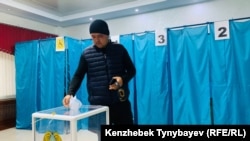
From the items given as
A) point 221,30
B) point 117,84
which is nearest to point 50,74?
point 117,84

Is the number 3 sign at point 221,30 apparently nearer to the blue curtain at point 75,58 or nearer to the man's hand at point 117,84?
the man's hand at point 117,84

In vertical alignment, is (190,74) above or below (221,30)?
below

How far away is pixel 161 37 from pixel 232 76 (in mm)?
1083

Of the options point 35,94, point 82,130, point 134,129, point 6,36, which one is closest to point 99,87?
point 82,130

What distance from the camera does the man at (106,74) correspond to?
1651 mm

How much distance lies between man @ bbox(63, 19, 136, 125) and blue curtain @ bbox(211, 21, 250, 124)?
155 centimetres

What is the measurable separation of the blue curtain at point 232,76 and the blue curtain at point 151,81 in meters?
0.66

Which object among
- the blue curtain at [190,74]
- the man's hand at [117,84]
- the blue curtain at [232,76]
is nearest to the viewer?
the man's hand at [117,84]

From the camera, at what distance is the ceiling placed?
4.16 meters

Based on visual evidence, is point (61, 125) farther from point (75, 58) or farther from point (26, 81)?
point (26, 81)

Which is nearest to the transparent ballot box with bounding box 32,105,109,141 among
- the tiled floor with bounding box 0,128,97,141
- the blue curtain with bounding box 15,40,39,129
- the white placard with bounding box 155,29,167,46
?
the white placard with bounding box 155,29,167,46

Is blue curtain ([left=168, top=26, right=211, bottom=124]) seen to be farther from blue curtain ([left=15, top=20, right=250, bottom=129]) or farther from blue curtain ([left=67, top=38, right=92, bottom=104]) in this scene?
blue curtain ([left=67, top=38, right=92, bottom=104])

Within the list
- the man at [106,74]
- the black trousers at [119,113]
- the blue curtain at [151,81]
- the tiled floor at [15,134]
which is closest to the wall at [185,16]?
the blue curtain at [151,81]

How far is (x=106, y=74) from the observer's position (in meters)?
1.69
